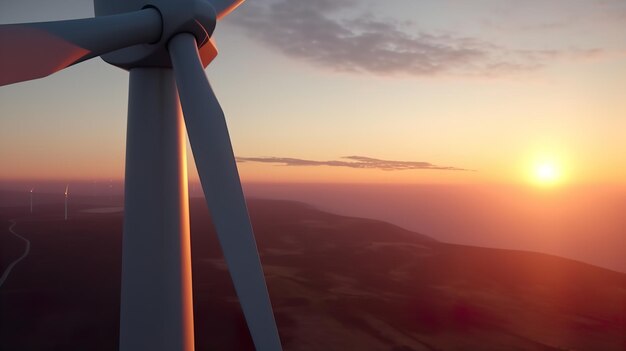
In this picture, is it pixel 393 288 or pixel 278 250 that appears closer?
pixel 393 288

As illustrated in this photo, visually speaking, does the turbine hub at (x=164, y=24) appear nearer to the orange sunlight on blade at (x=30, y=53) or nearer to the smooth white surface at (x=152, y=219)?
the smooth white surface at (x=152, y=219)

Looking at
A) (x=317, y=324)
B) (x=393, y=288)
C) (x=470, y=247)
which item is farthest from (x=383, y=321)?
(x=470, y=247)

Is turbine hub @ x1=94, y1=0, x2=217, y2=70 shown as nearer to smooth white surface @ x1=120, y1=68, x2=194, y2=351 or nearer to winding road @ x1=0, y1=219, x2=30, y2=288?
smooth white surface @ x1=120, y1=68, x2=194, y2=351

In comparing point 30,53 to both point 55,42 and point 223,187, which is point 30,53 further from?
point 223,187

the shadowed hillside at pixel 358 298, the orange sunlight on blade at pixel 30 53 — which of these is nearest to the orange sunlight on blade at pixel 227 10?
the orange sunlight on blade at pixel 30 53

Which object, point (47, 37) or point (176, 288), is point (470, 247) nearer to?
point (176, 288)

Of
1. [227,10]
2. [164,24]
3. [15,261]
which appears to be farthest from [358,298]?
[15,261]
